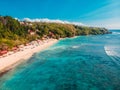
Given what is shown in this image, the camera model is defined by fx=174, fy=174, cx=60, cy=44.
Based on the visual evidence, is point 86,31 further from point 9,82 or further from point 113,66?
point 9,82

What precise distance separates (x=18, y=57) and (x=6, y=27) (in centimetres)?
3950

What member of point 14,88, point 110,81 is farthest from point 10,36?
point 110,81

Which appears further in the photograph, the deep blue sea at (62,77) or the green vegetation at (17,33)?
the green vegetation at (17,33)

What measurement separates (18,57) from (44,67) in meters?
12.7

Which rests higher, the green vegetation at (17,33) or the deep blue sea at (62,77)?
the green vegetation at (17,33)

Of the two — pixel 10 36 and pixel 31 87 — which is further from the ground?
pixel 10 36

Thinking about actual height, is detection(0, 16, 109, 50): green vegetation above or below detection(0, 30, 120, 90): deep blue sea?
above

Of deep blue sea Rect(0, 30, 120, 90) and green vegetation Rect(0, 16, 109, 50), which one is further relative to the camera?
green vegetation Rect(0, 16, 109, 50)

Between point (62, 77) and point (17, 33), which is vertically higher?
point (17, 33)

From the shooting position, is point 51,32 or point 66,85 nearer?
point 66,85

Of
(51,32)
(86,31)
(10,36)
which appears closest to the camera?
(10,36)

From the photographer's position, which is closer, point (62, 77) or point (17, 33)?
point (62, 77)

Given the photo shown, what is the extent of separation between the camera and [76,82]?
97.0 feet

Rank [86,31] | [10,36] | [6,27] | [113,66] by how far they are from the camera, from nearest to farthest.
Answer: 1. [113,66]
2. [10,36]
3. [6,27]
4. [86,31]
